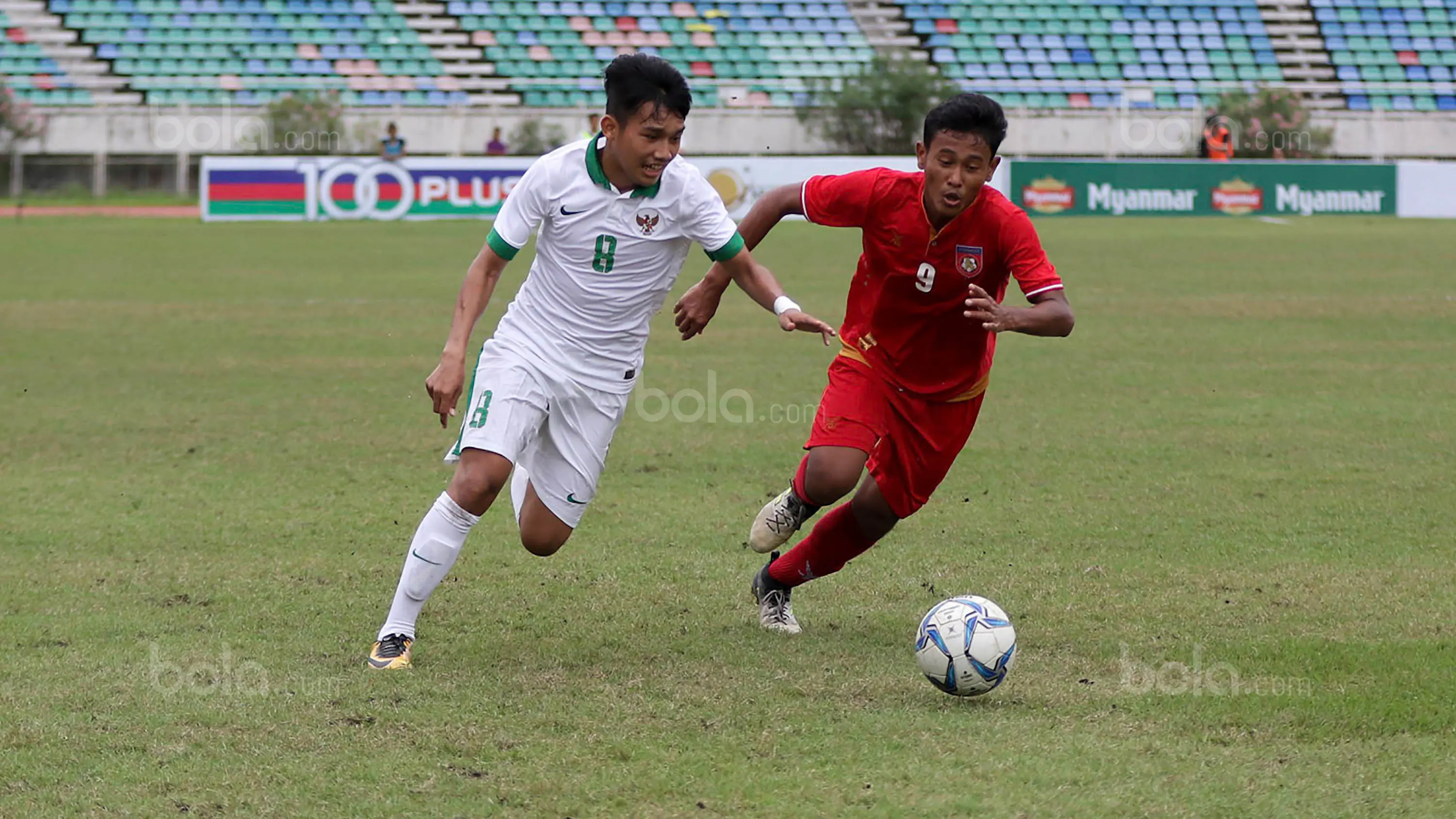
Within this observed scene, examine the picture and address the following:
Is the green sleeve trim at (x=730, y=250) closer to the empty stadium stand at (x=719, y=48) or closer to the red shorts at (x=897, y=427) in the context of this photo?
the red shorts at (x=897, y=427)

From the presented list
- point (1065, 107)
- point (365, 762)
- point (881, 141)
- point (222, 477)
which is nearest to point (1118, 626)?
point (365, 762)

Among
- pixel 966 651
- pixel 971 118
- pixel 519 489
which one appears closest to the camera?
pixel 966 651

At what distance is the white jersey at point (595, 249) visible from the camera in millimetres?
5078

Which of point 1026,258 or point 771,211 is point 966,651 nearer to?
point 1026,258

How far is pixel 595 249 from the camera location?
203 inches

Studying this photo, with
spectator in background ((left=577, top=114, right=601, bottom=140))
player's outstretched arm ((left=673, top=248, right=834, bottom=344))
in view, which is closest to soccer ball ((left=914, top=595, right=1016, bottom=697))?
player's outstretched arm ((left=673, top=248, right=834, bottom=344))

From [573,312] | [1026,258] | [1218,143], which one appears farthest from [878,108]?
[573,312]

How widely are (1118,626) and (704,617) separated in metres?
1.43

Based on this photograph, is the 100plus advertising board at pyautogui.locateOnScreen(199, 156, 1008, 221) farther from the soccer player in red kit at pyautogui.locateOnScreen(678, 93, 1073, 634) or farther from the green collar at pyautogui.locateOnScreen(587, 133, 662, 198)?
the green collar at pyautogui.locateOnScreen(587, 133, 662, 198)

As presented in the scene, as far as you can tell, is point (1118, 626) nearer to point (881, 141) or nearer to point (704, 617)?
point (704, 617)

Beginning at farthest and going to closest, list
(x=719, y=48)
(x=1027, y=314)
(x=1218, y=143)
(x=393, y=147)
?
(x=719, y=48), (x=1218, y=143), (x=393, y=147), (x=1027, y=314)

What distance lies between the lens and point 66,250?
74.1ft

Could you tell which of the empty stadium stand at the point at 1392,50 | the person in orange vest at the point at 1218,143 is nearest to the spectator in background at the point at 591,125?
the person in orange vest at the point at 1218,143

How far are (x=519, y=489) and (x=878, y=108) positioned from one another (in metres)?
29.9
